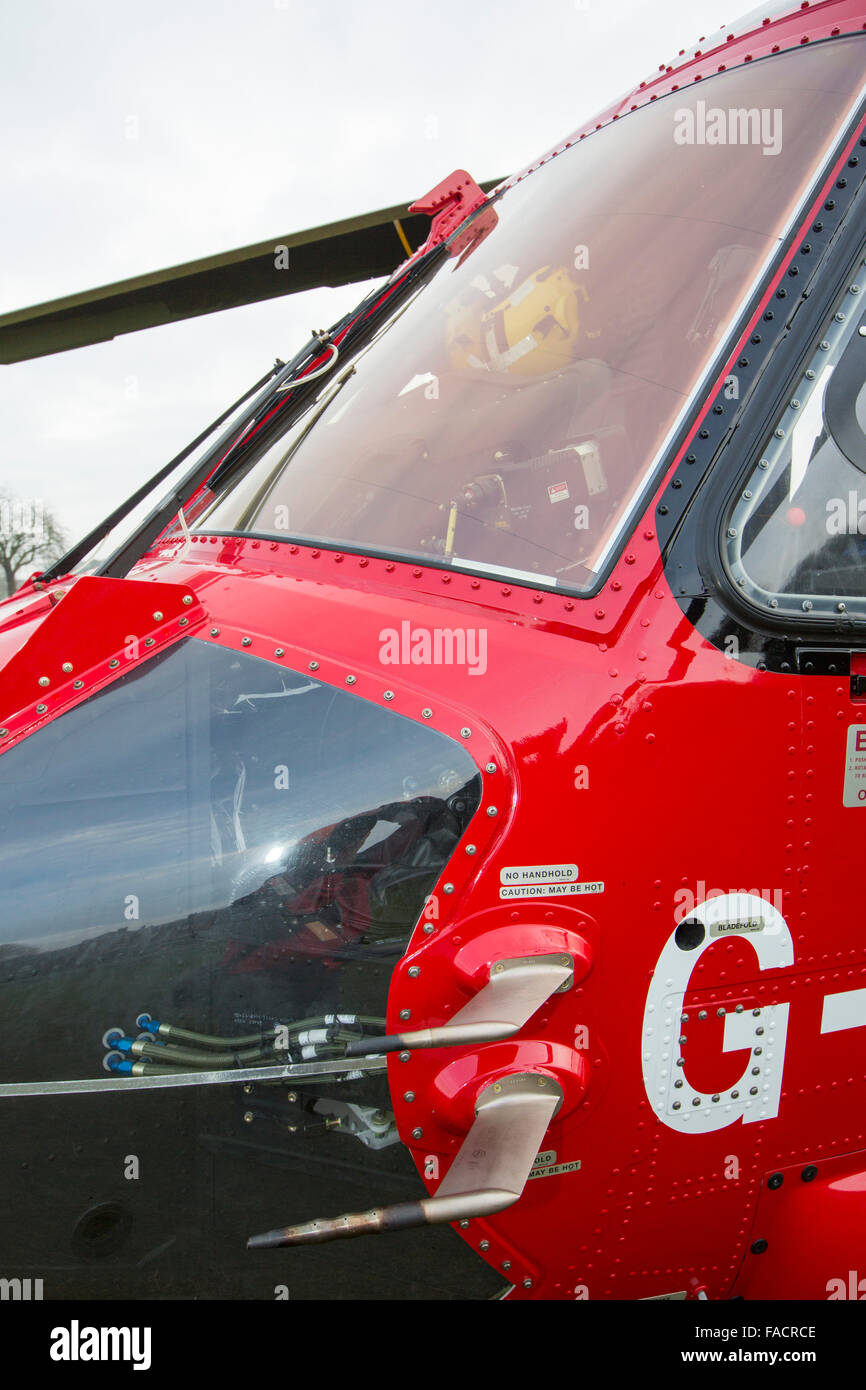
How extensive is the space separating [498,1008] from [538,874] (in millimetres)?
237

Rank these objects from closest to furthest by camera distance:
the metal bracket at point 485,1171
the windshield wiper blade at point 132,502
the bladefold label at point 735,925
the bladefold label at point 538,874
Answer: the metal bracket at point 485,1171
the bladefold label at point 538,874
the bladefold label at point 735,925
the windshield wiper blade at point 132,502

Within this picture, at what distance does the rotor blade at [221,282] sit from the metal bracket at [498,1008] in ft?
10.8

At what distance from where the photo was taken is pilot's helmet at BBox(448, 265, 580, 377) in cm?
203

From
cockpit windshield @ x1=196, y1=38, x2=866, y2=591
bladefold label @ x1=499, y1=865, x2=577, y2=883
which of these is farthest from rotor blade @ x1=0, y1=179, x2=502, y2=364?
bladefold label @ x1=499, y1=865, x2=577, y2=883

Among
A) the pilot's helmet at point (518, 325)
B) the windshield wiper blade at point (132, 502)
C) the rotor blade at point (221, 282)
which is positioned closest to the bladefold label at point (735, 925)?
the pilot's helmet at point (518, 325)

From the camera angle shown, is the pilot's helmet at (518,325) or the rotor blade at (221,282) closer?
the pilot's helmet at (518,325)

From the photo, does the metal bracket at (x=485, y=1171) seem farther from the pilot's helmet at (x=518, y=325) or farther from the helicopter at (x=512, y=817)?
the pilot's helmet at (x=518, y=325)

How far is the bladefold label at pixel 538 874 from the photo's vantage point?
153cm

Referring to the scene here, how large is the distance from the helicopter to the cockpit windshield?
0.01 metres

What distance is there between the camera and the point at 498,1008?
144 centimetres

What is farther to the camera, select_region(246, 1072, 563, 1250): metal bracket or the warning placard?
the warning placard

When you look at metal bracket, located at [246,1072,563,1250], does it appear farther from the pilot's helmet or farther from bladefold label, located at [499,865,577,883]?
the pilot's helmet

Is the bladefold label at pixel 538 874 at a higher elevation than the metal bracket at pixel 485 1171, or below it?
higher

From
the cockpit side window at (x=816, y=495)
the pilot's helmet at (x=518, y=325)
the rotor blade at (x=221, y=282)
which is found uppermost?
the rotor blade at (x=221, y=282)
